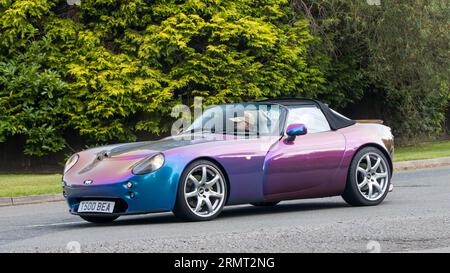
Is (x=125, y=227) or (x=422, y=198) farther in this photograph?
(x=422, y=198)

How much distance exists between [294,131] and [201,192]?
4.97 ft

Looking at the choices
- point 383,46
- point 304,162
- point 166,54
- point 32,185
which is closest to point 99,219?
point 304,162

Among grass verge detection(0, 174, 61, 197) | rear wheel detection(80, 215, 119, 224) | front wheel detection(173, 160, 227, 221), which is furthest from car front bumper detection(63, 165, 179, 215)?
grass verge detection(0, 174, 61, 197)

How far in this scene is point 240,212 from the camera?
37.2 feet

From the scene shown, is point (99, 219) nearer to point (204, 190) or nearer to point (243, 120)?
point (204, 190)

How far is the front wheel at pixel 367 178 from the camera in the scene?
11.2 metres

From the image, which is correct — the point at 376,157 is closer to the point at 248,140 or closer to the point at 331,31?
the point at 248,140

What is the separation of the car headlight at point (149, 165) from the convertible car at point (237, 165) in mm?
11

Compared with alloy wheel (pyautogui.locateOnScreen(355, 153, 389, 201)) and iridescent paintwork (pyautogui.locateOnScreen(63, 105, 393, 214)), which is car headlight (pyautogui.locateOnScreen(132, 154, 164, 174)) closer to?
iridescent paintwork (pyautogui.locateOnScreen(63, 105, 393, 214))

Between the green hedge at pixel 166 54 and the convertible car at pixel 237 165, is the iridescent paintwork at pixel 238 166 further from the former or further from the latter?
the green hedge at pixel 166 54

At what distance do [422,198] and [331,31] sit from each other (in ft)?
51.2

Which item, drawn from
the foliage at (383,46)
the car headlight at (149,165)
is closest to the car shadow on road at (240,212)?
the car headlight at (149,165)
